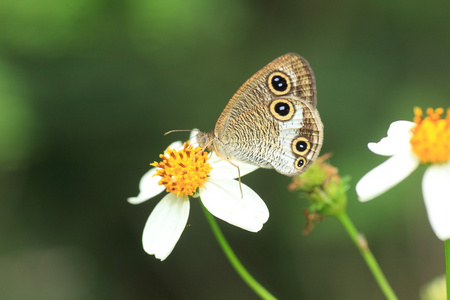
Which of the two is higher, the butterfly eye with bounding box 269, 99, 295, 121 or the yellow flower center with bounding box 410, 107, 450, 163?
the butterfly eye with bounding box 269, 99, 295, 121

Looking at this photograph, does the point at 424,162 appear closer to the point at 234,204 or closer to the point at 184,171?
the point at 234,204

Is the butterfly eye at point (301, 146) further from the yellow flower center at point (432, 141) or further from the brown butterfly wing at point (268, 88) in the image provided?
the yellow flower center at point (432, 141)

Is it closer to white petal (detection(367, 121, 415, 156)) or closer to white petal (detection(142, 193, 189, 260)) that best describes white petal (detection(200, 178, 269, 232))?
white petal (detection(142, 193, 189, 260))

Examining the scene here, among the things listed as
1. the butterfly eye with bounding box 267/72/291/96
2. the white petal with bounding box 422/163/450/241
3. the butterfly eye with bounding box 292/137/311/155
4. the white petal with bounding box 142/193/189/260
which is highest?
the butterfly eye with bounding box 267/72/291/96

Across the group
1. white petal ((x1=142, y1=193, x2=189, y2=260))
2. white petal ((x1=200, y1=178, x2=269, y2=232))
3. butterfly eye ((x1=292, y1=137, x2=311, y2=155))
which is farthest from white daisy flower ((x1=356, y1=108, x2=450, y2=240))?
white petal ((x1=142, y1=193, x2=189, y2=260))

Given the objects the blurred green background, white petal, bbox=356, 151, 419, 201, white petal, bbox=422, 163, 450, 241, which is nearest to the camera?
white petal, bbox=422, 163, 450, 241

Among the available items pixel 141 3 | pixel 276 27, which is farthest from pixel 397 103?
pixel 141 3

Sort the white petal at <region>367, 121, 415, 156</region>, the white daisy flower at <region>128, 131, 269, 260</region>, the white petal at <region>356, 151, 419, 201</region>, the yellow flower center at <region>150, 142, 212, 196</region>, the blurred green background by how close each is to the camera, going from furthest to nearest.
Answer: the blurred green background → the yellow flower center at <region>150, 142, 212, 196</region> → the white daisy flower at <region>128, 131, 269, 260</region> → the white petal at <region>367, 121, 415, 156</region> → the white petal at <region>356, 151, 419, 201</region>

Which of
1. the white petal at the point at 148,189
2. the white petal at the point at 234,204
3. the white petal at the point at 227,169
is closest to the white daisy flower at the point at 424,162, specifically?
the white petal at the point at 234,204
